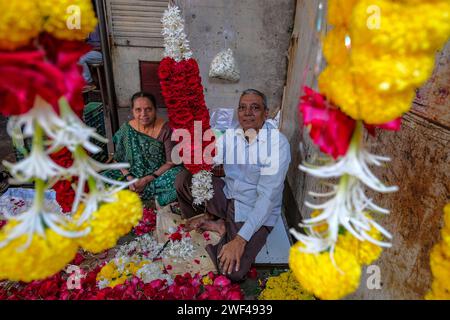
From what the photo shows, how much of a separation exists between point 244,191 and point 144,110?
122cm

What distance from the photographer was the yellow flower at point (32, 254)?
0.78 m

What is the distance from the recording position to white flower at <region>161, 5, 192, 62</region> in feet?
6.39

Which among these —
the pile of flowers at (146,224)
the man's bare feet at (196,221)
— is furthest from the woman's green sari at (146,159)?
the man's bare feet at (196,221)

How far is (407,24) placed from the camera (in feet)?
2.21

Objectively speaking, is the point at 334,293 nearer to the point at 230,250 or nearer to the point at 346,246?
the point at 346,246

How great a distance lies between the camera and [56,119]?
777mm

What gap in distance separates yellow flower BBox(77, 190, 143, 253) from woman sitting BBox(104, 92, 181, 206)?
2178mm

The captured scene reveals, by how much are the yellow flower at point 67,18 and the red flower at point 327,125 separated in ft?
2.05

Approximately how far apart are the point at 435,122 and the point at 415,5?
78cm

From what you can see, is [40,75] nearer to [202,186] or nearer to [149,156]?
[202,186]

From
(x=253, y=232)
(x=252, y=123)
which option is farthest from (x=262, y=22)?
(x=253, y=232)

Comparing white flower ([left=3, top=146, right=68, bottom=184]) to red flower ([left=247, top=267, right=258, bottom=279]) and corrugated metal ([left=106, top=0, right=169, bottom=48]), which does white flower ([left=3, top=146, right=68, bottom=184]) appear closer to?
red flower ([left=247, top=267, right=258, bottom=279])

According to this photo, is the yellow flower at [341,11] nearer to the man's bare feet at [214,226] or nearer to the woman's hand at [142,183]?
the man's bare feet at [214,226]

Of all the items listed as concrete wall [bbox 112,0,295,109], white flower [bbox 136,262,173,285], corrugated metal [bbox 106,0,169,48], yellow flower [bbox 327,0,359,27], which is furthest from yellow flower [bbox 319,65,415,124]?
corrugated metal [bbox 106,0,169,48]
